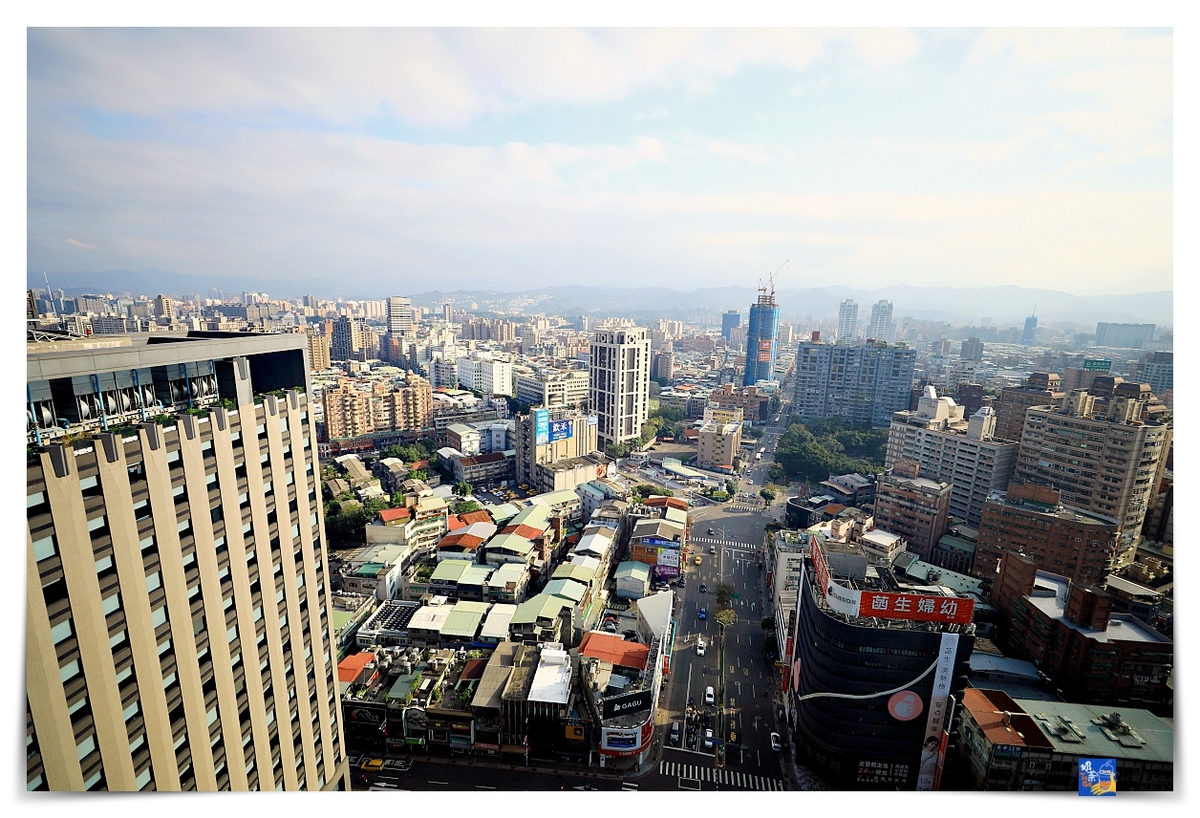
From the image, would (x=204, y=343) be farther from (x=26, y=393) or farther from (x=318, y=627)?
(x=318, y=627)

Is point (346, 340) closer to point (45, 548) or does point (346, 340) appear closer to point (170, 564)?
point (170, 564)

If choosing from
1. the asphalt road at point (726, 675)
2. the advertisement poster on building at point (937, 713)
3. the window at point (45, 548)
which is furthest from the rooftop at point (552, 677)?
the window at point (45, 548)

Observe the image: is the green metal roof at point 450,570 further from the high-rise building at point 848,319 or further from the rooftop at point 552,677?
the high-rise building at point 848,319

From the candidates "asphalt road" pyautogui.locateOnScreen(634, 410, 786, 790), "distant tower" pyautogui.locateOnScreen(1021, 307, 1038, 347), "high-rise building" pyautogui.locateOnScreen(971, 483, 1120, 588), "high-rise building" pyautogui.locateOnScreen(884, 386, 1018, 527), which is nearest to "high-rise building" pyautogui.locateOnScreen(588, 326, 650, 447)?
"asphalt road" pyautogui.locateOnScreen(634, 410, 786, 790)

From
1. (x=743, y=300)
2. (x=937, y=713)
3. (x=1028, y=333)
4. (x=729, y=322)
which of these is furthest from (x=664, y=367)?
(x=743, y=300)

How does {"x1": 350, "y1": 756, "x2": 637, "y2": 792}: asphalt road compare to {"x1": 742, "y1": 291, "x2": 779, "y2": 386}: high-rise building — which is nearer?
{"x1": 350, "y1": 756, "x2": 637, "y2": 792}: asphalt road

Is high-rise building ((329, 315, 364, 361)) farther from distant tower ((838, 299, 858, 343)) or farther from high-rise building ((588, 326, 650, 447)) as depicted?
distant tower ((838, 299, 858, 343))
